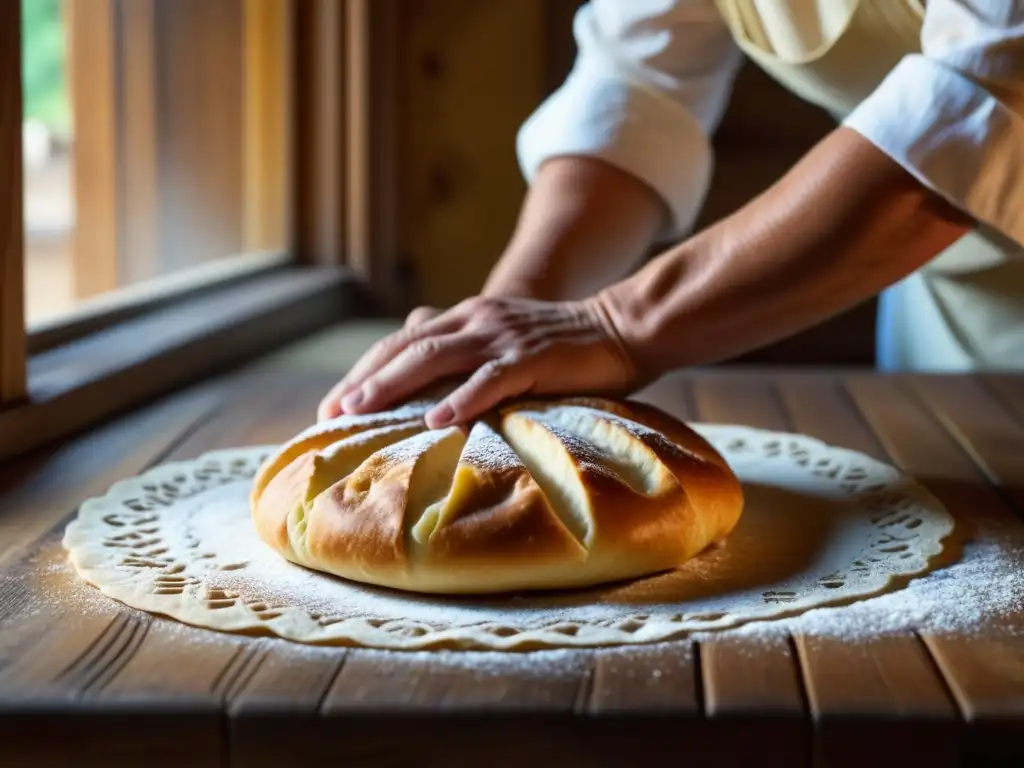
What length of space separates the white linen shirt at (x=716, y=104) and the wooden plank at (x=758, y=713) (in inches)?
19.8

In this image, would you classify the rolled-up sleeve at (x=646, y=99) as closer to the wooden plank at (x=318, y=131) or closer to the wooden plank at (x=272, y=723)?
the wooden plank at (x=272, y=723)

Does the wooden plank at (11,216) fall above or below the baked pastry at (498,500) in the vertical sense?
above

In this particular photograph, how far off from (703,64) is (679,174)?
0.49 ft

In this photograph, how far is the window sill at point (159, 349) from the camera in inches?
47.5

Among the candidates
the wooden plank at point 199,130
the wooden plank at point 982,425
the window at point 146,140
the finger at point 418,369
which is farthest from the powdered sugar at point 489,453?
the wooden plank at point 199,130

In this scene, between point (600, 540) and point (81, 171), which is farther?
point (81, 171)

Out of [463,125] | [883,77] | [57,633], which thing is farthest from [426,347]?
[463,125]

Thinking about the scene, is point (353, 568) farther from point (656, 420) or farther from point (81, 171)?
point (81, 171)

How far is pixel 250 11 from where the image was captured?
2266 mm

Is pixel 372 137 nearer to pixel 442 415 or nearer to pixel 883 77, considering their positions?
pixel 883 77

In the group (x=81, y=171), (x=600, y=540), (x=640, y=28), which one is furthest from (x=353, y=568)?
(x=81, y=171)

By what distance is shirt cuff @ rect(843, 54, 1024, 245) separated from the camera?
1.00 meters

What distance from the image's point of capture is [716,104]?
1530 millimetres

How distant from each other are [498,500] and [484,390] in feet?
0.56
